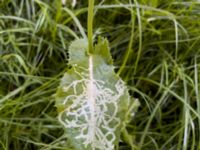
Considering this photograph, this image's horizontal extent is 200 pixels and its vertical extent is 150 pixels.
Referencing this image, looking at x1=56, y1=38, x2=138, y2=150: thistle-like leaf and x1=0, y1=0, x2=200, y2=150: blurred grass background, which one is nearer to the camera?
x1=56, y1=38, x2=138, y2=150: thistle-like leaf

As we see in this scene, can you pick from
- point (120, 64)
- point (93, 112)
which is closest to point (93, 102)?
point (93, 112)

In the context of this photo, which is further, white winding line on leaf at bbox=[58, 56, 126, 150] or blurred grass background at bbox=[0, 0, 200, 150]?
blurred grass background at bbox=[0, 0, 200, 150]

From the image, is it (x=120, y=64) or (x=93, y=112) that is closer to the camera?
(x=93, y=112)

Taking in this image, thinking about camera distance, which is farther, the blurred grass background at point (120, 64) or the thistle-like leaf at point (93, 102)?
the blurred grass background at point (120, 64)

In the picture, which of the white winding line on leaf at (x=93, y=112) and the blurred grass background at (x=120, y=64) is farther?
the blurred grass background at (x=120, y=64)

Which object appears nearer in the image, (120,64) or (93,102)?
(93,102)

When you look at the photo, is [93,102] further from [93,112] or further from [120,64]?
[120,64]
